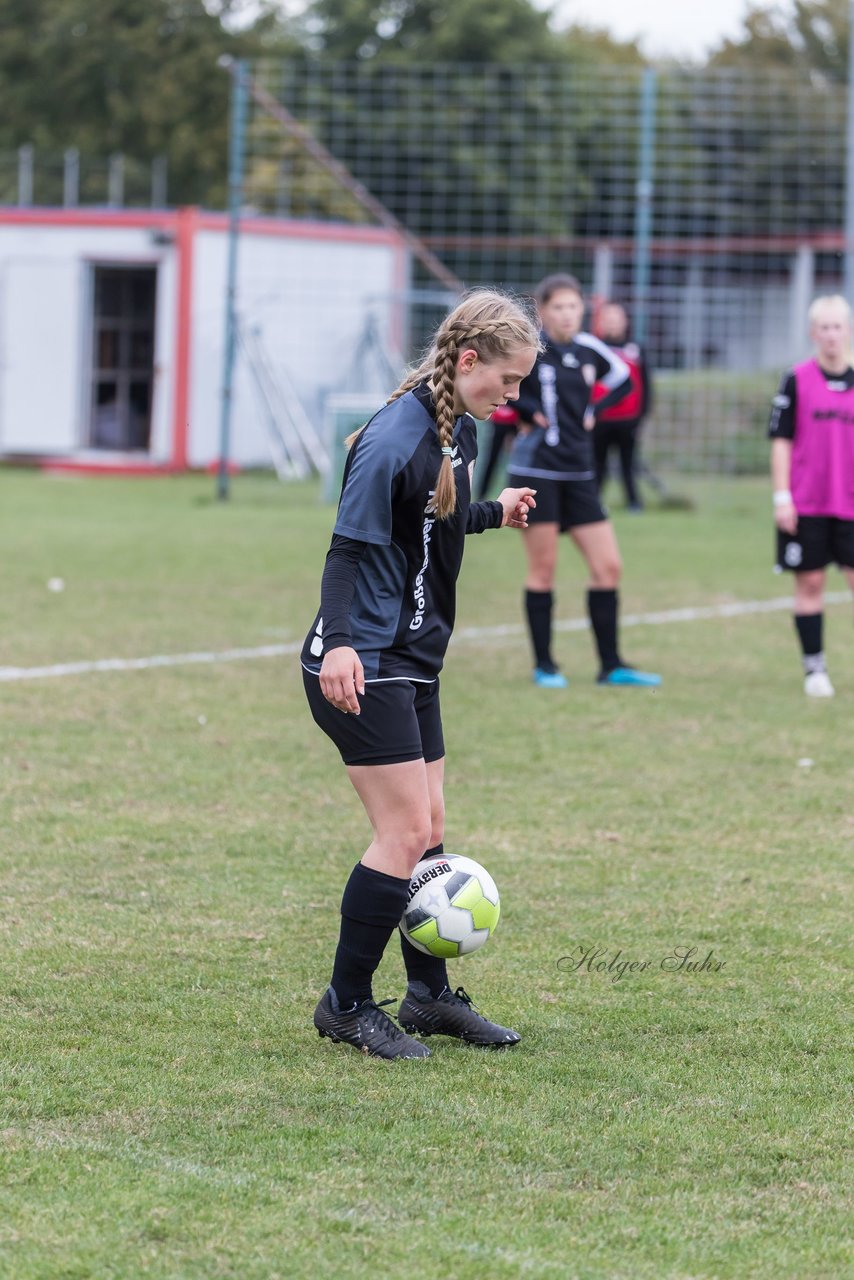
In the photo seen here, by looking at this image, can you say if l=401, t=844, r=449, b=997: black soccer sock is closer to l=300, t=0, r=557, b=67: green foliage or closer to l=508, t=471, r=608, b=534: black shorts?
l=508, t=471, r=608, b=534: black shorts

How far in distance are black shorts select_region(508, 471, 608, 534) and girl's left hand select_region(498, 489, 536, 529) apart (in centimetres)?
428

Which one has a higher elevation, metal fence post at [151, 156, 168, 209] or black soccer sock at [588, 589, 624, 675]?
metal fence post at [151, 156, 168, 209]

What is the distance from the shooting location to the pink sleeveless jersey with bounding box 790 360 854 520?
8.17 metres

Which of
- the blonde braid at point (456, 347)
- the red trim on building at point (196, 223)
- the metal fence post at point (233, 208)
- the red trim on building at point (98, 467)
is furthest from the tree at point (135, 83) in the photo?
the blonde braid at point (456, 347)

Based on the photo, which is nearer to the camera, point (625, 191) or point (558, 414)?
point (558, 414)

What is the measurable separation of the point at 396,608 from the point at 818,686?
16.7 ft

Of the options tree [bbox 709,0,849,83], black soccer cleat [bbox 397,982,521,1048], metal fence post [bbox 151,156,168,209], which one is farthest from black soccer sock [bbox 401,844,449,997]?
tree [bbox 709,0,849,83]

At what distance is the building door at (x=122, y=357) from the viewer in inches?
984

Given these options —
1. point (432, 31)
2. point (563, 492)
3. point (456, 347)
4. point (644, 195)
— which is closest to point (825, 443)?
point (563, 492)

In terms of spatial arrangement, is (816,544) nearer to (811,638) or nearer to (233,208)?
(811,638)

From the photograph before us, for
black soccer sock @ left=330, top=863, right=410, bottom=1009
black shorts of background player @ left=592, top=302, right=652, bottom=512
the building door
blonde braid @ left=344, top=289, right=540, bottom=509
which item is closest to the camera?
blonde braid @ left=344, top=289, right=540, bottom=509

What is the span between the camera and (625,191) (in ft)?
69.6

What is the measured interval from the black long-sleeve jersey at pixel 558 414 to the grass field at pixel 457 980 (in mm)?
1135

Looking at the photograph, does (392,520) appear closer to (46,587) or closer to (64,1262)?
(64,1262)
